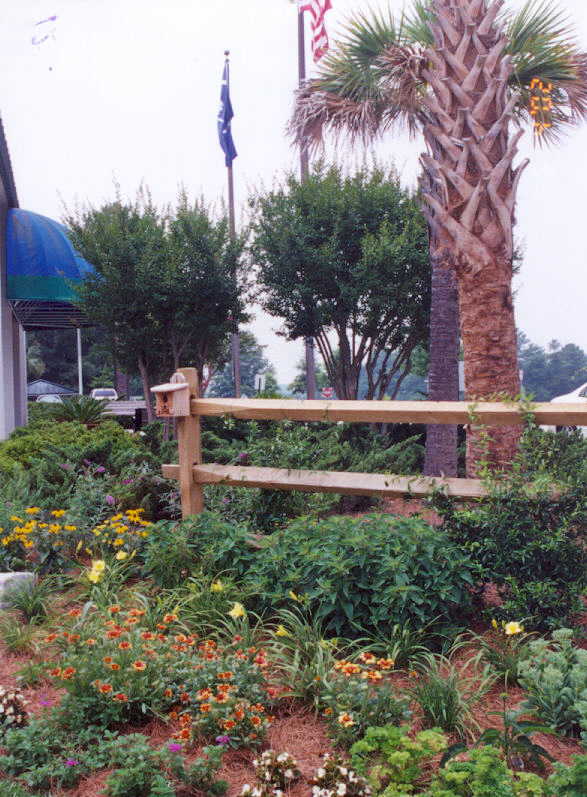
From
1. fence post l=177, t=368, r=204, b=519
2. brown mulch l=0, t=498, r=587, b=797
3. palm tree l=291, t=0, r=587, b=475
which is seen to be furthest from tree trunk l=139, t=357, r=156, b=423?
brown mulch l=0, t=498, r=587, b=797

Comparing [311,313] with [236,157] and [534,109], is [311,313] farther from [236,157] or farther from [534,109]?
[236,157]

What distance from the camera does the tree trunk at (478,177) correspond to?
593 cm

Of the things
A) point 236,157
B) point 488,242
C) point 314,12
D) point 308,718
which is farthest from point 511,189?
point 236,157

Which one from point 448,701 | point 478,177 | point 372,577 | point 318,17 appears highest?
point 318,17

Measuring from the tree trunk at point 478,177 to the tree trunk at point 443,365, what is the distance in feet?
9.84

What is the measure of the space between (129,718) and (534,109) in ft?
26.6

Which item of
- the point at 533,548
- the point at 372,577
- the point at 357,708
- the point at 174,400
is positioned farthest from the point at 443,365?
the point at 357,708

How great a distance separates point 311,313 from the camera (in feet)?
46.9

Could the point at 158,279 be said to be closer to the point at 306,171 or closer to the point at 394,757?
the point at 306,171

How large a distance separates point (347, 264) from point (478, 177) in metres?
7.74

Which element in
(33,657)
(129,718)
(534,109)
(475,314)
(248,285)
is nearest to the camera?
(129,718)

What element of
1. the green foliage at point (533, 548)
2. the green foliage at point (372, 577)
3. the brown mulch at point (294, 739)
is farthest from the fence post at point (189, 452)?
the green foliage at point (533, 548)

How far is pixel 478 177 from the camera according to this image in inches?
243

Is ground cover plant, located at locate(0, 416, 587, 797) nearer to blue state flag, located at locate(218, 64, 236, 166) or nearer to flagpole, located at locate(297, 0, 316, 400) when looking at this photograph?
flagpole, located at locate(297, 0, 316, 400)
